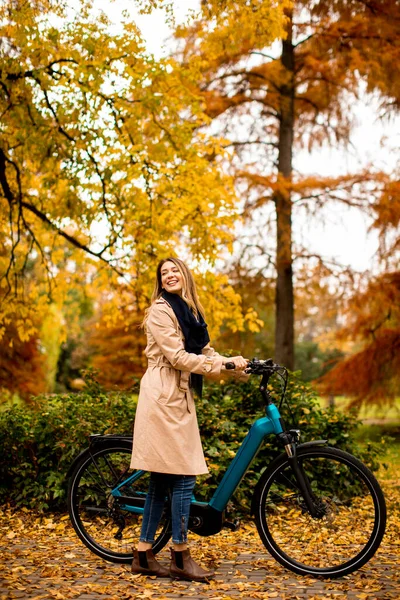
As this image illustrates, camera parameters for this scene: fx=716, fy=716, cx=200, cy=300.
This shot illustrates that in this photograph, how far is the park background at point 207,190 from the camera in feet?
19.8

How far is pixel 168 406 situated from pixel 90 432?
1814 mm

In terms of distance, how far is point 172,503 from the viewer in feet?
12.1

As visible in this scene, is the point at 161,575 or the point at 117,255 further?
the point at 117,255

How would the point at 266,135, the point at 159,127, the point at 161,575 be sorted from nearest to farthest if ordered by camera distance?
the point at 161,575, the point at 159,127, the point at 266,135

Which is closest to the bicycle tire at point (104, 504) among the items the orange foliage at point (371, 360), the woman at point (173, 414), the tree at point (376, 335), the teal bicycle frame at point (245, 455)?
the woman at point (173, 414)

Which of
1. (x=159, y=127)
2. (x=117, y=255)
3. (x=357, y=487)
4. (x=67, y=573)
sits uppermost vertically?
(x=159, y=127)

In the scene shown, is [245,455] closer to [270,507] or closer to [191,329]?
[270,507]

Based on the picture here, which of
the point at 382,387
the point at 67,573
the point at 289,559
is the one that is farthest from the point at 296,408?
the point at 382,387

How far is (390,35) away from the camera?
11.6m

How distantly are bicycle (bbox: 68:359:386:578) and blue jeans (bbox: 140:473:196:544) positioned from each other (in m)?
0.09

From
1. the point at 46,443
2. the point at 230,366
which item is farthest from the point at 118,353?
the point at 230,366

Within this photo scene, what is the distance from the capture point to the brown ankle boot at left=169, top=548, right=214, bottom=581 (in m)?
3.66

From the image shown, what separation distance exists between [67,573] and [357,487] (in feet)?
8.56

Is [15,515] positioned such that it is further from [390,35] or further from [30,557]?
[390,35]
